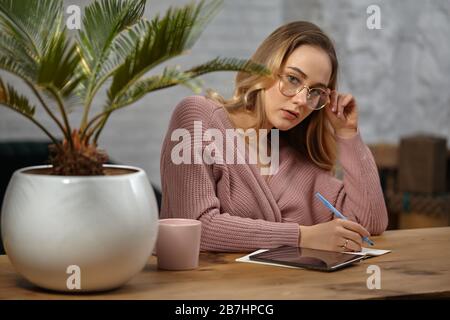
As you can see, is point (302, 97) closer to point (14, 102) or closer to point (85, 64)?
point (85, 64)

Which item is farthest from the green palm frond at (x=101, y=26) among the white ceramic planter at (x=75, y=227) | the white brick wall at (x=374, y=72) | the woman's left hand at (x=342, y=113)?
the white brick wall at (x=374, y=72)

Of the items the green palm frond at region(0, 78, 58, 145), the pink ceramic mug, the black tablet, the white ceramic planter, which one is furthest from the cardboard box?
the green palm frond at region(0, 78, 58, 145)

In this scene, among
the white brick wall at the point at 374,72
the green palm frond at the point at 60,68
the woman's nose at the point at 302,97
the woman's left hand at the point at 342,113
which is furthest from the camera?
the white brick wall at the point at 374,72

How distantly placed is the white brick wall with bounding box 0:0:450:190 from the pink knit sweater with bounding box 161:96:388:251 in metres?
1.97

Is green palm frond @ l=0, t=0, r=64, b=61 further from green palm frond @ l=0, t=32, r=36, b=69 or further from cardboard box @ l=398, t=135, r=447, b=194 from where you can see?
cardboard box @ l=398, t=135, r=447, b=194

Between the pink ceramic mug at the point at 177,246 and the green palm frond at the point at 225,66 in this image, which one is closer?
the green palm frond at the point at 225,66

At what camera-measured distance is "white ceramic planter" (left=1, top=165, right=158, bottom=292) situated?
1.45 m

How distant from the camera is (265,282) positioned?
1637 millimetres

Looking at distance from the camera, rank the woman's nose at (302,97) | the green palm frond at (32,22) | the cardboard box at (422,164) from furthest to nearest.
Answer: the cardboard box at (422,164), the woman's nose at (302,97), the green palm frond at (32,22)

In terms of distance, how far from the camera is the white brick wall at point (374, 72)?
4289 millimetres

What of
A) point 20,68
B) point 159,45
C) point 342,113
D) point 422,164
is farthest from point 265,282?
point 422,164

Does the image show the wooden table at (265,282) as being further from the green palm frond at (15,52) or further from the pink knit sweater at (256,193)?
the green palm frond at (15,52)

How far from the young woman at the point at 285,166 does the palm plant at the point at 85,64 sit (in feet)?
1.80

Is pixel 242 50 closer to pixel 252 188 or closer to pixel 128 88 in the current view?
pixel 252 188
